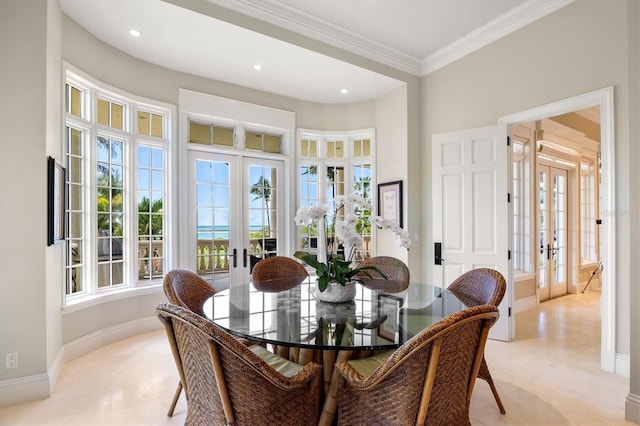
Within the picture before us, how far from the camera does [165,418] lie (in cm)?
215

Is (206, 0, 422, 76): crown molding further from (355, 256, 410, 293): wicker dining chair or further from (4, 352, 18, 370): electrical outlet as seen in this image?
(4, 352, 18, 370): electrical outlet

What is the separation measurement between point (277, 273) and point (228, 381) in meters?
1.83

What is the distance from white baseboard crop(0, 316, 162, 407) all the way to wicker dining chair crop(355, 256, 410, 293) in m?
2.41

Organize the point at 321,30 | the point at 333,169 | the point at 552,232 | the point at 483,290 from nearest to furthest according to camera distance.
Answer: the point at 483,290 → the point at 321,30 → the point at 333,169 → the point at 552,232

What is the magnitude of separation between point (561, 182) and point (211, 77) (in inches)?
224

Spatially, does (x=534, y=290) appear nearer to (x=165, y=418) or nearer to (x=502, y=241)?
(x=502, y=241)

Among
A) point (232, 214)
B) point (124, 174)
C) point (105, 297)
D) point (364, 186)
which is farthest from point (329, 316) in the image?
point (364, 186)

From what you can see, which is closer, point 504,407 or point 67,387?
point 504,407

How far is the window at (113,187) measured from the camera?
3.29m

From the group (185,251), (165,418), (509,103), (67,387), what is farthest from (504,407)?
(185,251)

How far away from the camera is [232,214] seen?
439cm

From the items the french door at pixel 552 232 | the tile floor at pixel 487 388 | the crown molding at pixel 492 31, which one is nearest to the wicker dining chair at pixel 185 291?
the tile floor at pixel 487 388

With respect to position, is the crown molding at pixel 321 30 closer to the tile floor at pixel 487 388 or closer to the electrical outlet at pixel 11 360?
the electrical outlet at pixel 11 360

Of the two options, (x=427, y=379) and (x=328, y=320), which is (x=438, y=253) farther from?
(x=427, y=379)
